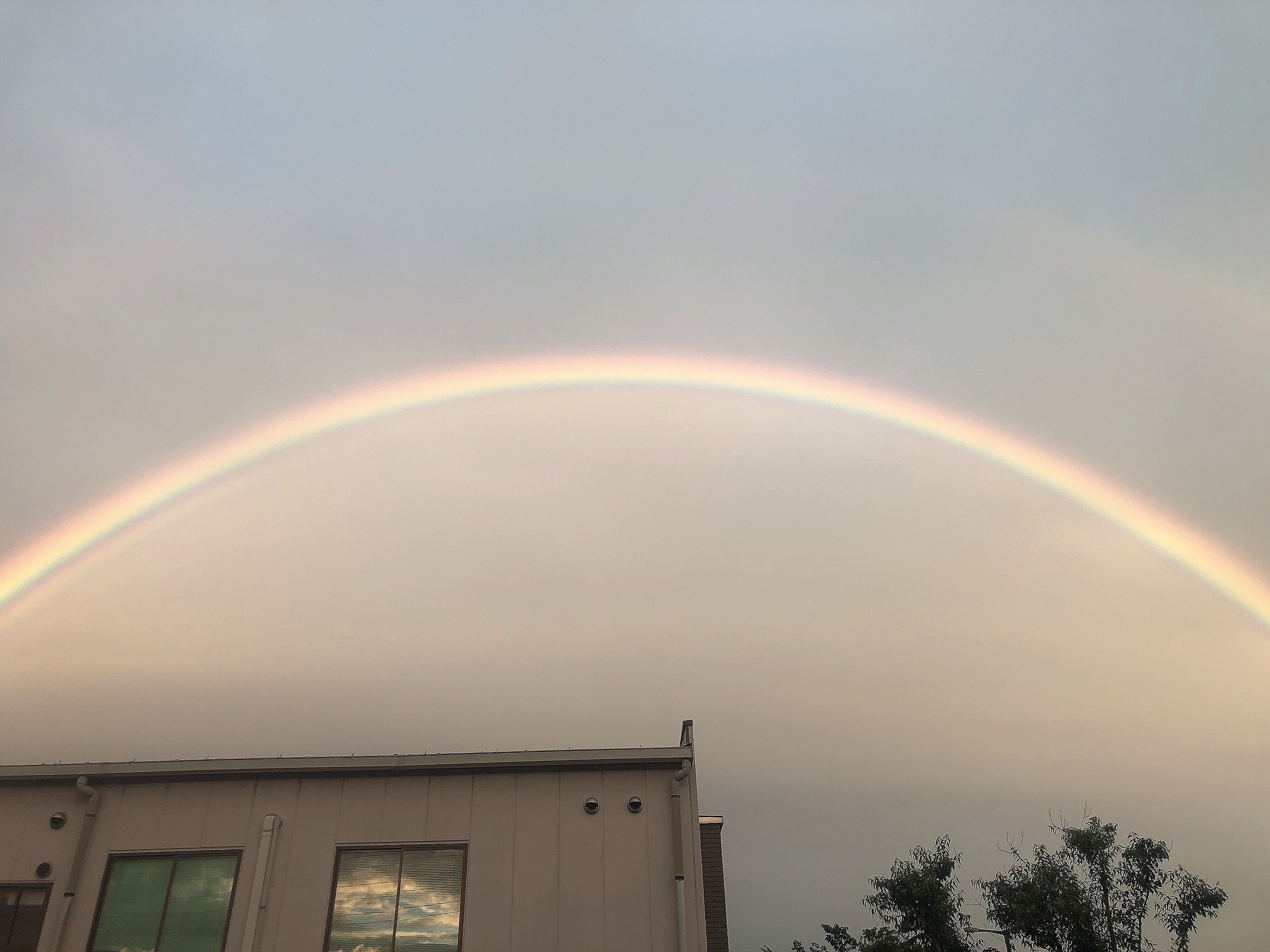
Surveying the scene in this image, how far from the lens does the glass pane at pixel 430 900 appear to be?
12.1m

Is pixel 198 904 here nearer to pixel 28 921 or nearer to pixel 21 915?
pixel 28 921

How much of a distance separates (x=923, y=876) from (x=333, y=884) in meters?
29.4

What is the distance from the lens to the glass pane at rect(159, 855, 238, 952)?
12242 mm

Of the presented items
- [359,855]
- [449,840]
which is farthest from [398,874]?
[449,840]

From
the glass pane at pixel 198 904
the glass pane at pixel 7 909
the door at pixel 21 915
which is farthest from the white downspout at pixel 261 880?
the glass pane at pixel 7 909

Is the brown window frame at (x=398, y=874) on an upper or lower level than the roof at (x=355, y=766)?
lower

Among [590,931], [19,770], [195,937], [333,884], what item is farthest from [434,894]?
[19,770]

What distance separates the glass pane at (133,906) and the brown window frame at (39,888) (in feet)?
2.56

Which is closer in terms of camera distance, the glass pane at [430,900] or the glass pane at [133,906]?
the glass pane at [430,900]

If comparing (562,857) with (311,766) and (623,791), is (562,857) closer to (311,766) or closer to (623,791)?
(623,791)

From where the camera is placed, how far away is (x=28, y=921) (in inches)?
488

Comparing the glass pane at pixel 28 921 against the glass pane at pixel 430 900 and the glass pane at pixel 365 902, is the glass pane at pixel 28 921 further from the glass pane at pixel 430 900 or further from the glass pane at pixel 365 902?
the glass pane at pixel 430 900

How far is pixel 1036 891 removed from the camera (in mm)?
31688

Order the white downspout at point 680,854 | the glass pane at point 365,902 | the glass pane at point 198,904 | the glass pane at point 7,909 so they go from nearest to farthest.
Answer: the white downspout at point 680,854 → the glass pane at point 365,902 → the glass pane at point 198,904 → the glass pane at point 7,909
